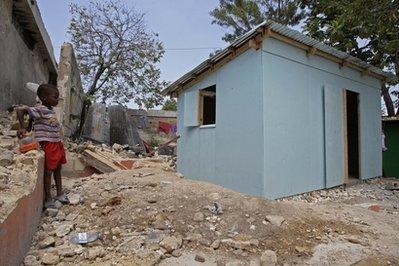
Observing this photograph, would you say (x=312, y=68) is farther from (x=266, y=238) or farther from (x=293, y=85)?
(x=266, y=238)

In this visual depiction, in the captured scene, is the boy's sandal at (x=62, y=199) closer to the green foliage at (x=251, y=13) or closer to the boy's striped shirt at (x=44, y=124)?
the boy's striped shirt at (x=44, y=124)

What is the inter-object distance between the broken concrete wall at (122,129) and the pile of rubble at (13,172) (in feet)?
31.1

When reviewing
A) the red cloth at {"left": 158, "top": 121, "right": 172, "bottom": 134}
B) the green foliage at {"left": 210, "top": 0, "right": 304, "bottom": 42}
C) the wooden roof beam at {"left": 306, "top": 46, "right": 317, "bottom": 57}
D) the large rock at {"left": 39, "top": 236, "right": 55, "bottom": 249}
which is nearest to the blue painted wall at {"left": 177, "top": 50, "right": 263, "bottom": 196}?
the wooden roof beam at {"left": 306, "top": 46, "right": 317, "bottom": 57}

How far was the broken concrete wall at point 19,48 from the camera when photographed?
17.7 feet

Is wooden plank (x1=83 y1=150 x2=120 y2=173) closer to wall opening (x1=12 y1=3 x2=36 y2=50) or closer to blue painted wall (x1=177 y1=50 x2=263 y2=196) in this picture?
blue painted wall (x1=177 y1=50 x2=263 y2=196)

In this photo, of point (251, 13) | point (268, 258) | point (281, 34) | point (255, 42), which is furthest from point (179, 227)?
point (251, 13)

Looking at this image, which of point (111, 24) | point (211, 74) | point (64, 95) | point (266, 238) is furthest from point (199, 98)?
point (111, 24)

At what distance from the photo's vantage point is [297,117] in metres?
6.33

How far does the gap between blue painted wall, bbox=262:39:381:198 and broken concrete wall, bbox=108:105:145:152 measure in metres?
8.21

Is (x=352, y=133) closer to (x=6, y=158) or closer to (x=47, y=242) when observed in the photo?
(x=47, y=242)

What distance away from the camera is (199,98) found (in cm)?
748

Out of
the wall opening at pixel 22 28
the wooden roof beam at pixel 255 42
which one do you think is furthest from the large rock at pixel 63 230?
the wall opening at pixel 22 28

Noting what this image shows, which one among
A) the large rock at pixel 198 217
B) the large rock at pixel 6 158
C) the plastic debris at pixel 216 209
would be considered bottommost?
the large rock at pixel 198 217

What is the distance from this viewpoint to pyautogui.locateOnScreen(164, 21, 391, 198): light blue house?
5766 mm
